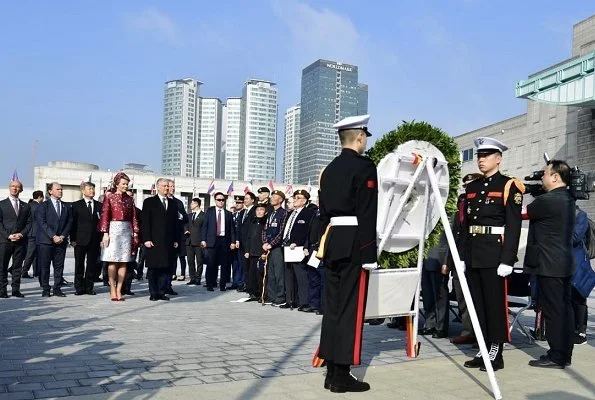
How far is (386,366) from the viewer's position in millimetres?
5602

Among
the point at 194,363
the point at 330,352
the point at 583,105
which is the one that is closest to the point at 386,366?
the point at 330,352

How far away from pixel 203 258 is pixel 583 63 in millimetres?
31707

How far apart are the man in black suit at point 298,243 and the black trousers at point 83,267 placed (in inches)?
145

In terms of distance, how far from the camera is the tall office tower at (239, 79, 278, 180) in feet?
581

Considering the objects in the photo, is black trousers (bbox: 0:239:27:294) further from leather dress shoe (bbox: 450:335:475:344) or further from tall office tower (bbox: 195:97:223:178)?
tall office tower (bbox: 195:97:223:178)

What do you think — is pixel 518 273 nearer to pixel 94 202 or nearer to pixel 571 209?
pixel 571 209

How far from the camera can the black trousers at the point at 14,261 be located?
10219mm

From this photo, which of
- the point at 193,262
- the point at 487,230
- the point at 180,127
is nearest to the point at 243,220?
the point at 193,262

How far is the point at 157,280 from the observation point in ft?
35.3

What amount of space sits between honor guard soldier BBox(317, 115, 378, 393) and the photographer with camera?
2.22 meters

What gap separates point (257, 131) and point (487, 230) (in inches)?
6869

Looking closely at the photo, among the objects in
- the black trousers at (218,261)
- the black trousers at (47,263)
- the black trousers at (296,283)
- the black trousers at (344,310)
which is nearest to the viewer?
the black trousers at (344,310)

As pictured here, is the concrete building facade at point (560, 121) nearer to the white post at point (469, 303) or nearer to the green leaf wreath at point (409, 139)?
the green leaf wreath at point (409, 139)

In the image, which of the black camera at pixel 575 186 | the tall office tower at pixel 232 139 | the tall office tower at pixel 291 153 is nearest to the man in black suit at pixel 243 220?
the black camera at pixel 575 186
